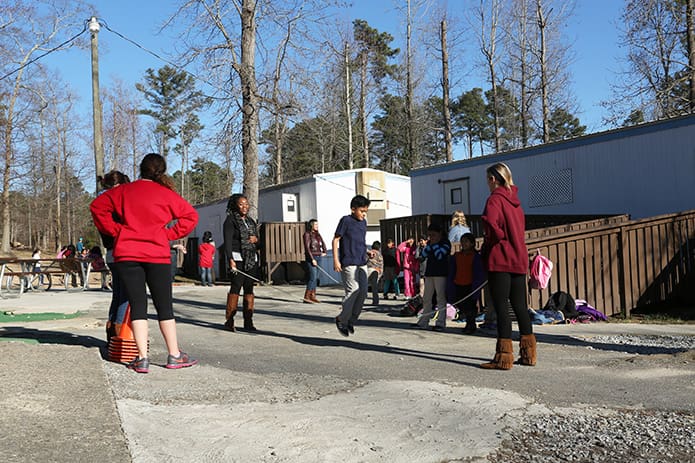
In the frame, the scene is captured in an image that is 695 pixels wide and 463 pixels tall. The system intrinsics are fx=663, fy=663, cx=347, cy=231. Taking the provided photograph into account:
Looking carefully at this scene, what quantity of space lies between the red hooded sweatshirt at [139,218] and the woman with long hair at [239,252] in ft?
9.15

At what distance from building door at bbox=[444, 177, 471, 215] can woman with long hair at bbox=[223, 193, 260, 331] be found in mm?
11567

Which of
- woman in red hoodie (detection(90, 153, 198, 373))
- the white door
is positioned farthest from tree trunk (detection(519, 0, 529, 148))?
woman in red hoodie (detection(90, 153, 198, 373))

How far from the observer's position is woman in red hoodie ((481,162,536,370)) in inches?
235

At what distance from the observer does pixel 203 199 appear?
65000mm

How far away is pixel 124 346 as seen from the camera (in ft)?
19.0

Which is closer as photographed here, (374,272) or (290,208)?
(374,272)

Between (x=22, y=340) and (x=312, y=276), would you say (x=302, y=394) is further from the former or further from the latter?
(x=312, y=276)

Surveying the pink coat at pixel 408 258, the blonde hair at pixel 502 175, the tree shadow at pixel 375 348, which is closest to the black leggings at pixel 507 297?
the tree shadow at pixel 375 348

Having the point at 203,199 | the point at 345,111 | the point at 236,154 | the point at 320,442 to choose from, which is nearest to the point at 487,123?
the point at 345,111

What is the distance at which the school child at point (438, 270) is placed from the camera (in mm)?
8844

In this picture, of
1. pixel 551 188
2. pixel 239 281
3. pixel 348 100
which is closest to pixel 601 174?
pixel 551 188

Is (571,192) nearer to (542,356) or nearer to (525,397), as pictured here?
(542,356)

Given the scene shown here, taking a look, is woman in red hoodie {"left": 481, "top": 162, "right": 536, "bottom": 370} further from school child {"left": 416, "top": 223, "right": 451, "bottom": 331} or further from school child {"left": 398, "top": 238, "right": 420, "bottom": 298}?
school child {"left": 398, "top": 238, "right": 420, "bottom": 298}

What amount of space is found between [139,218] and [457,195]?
1519 cm
